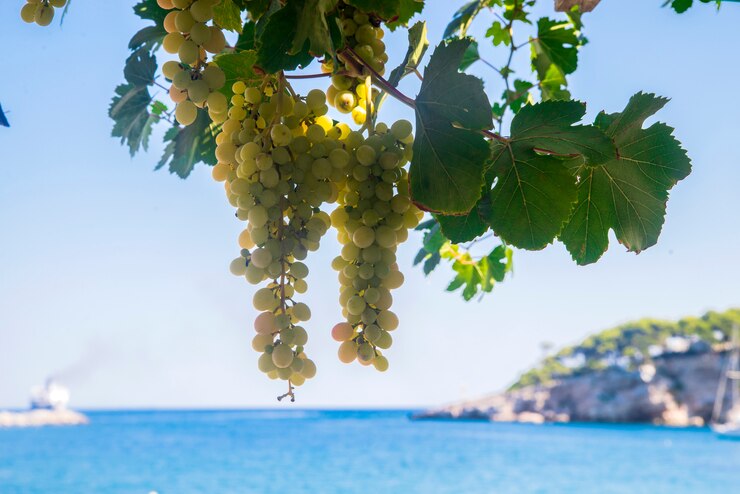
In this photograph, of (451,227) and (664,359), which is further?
(664,359)

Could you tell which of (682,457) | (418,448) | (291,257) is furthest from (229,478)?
(291,257)

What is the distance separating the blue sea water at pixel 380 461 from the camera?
18500 millimetres

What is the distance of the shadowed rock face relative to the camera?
26.5 m

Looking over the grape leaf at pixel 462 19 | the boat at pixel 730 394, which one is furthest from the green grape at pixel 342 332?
the boat at pixel 730 394

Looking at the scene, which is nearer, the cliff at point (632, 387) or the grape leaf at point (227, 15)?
the grape leaf at point (227, 15)

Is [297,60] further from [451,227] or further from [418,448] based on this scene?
[418,448]

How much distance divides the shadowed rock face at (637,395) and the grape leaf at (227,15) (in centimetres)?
2979

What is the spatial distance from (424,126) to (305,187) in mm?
100

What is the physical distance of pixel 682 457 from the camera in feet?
70.4

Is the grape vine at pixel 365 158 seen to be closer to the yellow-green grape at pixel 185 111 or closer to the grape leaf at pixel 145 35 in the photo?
the yellow-green grape at pixel 185 111

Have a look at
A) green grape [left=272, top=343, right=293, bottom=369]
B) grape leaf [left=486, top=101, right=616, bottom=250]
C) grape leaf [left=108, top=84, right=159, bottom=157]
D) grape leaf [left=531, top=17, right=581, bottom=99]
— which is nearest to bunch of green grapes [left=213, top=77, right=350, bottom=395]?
green grape [left=272, top=343, right=293, bottom=369]

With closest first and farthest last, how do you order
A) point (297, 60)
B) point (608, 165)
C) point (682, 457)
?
1. point (297, 60)
2. point (608, 165)
3. point (682, 457)

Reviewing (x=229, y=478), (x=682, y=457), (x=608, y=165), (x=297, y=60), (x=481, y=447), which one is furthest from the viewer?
(x=481, y=447)

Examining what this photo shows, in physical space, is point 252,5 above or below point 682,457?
above
